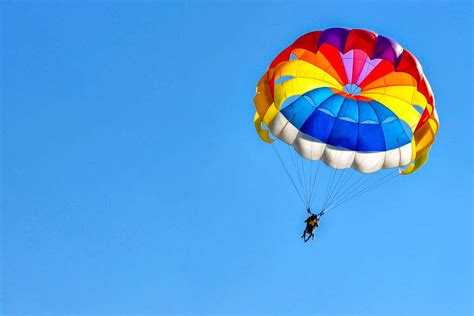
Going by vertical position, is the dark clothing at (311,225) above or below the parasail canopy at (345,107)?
below

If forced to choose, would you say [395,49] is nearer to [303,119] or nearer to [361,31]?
[361,31]

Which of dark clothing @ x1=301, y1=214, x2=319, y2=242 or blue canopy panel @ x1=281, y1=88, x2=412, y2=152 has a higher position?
blue canopy panel @ x1=281, y1=88, x2=412, y2=152

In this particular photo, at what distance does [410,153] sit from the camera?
1359 inches

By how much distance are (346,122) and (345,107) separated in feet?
1.45

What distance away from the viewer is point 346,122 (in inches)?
1367

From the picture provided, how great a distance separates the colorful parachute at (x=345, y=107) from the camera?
33.9 metres

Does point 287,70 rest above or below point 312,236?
above

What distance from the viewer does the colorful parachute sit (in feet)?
111

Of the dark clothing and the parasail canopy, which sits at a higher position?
the parasail canopy

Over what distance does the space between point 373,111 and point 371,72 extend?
1.16m

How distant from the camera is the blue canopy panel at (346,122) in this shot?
113 ft

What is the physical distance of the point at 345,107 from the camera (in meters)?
34.8

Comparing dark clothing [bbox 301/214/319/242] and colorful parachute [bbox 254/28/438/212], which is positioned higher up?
colorful parachute [bbox 254/28/438/212]

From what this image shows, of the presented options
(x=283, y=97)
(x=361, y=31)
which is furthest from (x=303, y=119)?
(x=361, y=31)
